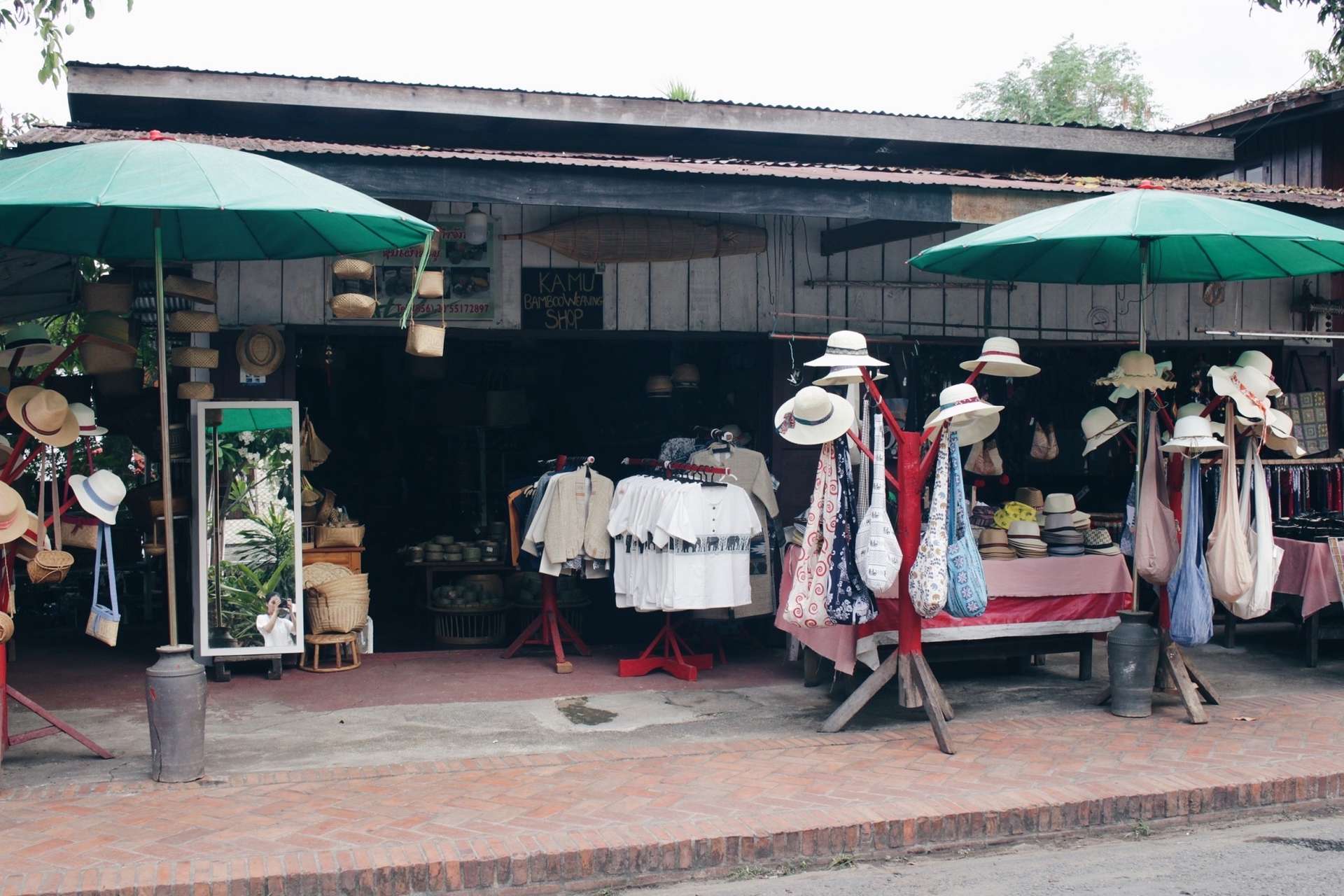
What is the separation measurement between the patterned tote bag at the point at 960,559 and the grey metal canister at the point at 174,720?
3870mm

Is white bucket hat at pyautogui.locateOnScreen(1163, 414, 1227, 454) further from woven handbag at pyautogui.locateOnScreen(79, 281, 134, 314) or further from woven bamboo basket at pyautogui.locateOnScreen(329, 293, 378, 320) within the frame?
woven handbag at pyautogui.locateOnScreen(79, 281, 134, 314)

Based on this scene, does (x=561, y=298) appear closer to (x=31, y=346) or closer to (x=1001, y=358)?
(x=1001, y=358)

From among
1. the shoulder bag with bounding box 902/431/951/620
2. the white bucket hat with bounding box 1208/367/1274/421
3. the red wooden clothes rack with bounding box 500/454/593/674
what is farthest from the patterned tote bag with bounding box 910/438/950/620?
the red wooden clothes rack with bounding box 500/454/593/674

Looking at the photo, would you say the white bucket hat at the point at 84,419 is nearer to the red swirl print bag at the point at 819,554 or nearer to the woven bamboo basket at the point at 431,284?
the woven bamboo basket at the point at 431,284

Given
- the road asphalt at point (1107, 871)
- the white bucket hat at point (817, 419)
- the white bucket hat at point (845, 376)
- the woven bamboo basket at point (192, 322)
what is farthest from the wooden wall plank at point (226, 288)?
the road asphalt at point (1107, 871)

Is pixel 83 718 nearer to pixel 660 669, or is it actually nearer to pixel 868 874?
pixel 660 669

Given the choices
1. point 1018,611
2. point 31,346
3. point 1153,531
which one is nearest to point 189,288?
point 31,346

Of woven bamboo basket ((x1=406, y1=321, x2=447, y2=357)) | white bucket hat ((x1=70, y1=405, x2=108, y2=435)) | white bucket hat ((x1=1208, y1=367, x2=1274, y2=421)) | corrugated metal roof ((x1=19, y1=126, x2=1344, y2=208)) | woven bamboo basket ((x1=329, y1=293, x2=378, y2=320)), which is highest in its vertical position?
corrugated metal roof ((x1=19, y1=126, x2=1344, y2=208))

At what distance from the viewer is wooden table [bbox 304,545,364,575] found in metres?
8.73

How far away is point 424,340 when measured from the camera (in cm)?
771

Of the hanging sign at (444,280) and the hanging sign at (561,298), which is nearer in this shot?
the hanging sign at (444,280)

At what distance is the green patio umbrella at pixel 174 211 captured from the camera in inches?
207

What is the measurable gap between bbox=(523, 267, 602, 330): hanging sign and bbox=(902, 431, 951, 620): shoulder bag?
11.0 feet

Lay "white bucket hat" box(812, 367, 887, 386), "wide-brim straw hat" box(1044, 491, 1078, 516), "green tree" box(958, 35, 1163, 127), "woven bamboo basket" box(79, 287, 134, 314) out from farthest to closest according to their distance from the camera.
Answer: "green tree" box(958, 35, 1163, 127) < "wide-brim straw hat" box(1044, 491, 1078, 516) < "woven bamboo basket" box(79, 287, 134, 314) < "white bucket hat" box(812, 367, 887, 386)
